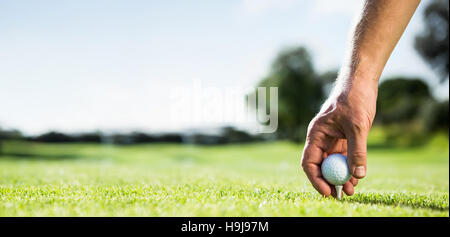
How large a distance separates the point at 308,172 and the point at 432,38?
122 feet

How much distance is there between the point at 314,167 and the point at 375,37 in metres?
1.45

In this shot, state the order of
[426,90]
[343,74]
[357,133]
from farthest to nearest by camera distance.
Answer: [426,90] < [343,74] < [357,133]

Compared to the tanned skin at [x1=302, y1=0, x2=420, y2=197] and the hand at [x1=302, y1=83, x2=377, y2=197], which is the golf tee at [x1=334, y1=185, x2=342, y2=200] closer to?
the hand at [x1=302, y1=83, x2=377, y2=197]

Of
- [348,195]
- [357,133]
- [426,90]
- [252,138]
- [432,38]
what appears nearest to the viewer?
[357,133]

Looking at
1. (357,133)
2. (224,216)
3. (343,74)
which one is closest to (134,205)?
(224,216)

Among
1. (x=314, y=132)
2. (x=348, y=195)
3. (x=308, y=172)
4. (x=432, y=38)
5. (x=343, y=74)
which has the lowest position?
(x=348, y=195)

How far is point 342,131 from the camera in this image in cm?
Result: 342

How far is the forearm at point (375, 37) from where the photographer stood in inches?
130

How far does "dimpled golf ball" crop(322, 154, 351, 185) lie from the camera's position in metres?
3.50

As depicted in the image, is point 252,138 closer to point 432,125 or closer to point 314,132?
point 432,125

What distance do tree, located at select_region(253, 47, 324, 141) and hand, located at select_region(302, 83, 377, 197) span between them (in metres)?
41.9

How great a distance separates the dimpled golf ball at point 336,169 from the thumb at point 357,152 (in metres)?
0.12

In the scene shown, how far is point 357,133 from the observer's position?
10.5 ft

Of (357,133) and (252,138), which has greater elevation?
(357,133)
